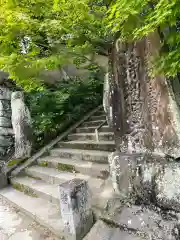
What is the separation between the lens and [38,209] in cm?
312

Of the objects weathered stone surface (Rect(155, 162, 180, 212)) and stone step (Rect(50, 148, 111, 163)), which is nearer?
weathered stone surface (Rect(155, 162, 180, 212))

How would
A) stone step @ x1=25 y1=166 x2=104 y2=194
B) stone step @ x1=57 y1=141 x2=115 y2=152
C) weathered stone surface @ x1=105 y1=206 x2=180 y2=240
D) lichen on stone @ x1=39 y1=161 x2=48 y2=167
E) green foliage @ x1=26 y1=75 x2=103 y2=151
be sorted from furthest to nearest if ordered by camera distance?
green foliage @ x1=26 y1=75 x2=103 y2=151 < lichen on stone @ x1=39 y1=161 x2=48 y2=167 < stone step @ x1=57 y1=141 x2=115 y2=152 < stone step @ x1=25 y1=166 x2=104 y2=194 < weathered stone surface @ x1=105 y1=206 x2=180 y2=240

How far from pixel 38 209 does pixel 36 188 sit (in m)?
0.60

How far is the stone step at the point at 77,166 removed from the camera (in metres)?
3.48

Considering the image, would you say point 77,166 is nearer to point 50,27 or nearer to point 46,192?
point 46,192

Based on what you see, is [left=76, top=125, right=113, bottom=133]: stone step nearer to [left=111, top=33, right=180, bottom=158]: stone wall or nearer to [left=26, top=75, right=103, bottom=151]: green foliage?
[left=26, top=75, right=103, bottom=151]: green foliage

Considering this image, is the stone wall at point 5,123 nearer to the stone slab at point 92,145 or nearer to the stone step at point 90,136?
the stone slab at point 92,145

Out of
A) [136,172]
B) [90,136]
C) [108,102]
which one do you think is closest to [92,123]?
[90,136]

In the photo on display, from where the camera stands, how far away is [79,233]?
2.24 meters

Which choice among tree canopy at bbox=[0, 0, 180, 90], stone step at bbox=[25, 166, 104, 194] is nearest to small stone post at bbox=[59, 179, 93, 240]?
stone step at bbox=[25, 166, 104, 194]

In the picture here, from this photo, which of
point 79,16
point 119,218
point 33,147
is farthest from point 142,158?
point 33,147

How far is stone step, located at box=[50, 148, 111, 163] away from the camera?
3.82 metres

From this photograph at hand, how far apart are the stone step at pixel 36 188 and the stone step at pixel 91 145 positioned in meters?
1.22

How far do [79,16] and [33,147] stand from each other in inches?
138
